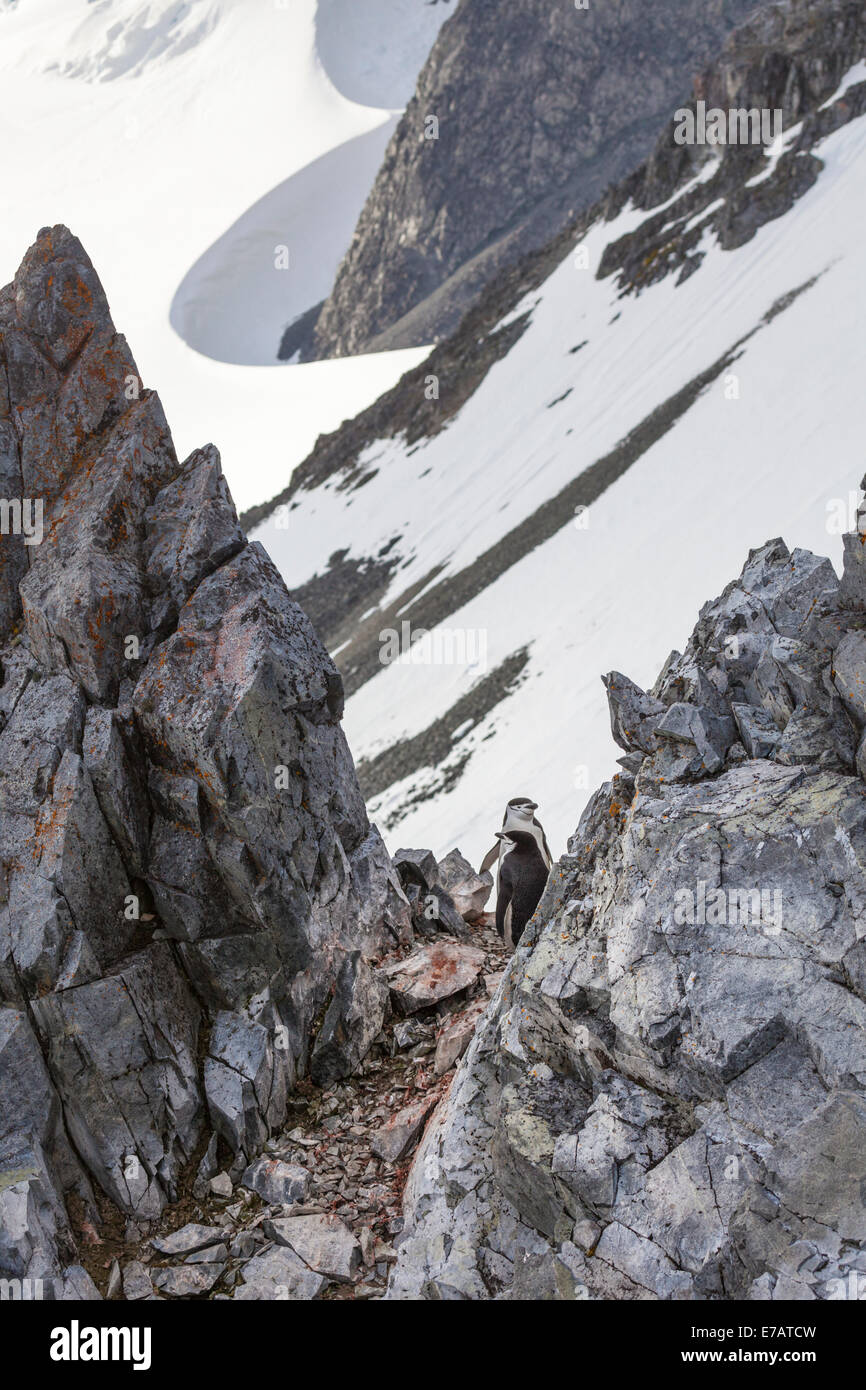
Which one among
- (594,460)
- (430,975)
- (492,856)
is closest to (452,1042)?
(430,975)

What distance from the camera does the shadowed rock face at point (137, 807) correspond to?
29.6ft

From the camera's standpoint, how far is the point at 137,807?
9.99 metres

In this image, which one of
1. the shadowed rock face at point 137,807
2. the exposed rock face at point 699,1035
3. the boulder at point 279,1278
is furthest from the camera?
the shadowed rock face at point 137,807

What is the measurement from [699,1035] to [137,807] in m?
5.47

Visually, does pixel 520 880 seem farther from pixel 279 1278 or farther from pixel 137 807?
pixel 279 1278

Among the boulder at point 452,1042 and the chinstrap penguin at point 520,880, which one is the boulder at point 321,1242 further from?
the chinstrap penguin at point 520,880

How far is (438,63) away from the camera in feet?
518

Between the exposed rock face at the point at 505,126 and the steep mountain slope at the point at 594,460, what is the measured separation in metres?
70.3

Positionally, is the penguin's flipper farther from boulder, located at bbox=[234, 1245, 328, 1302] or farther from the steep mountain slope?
the steep mountain slope

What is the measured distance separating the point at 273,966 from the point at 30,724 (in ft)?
10.5

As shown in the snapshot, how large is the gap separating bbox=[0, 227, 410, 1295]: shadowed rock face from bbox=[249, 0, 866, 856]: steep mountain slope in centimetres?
1123

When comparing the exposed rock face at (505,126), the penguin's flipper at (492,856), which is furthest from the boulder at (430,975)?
the exposed rock face at (505,126)

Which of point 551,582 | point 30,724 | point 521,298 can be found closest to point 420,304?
point 521,298
